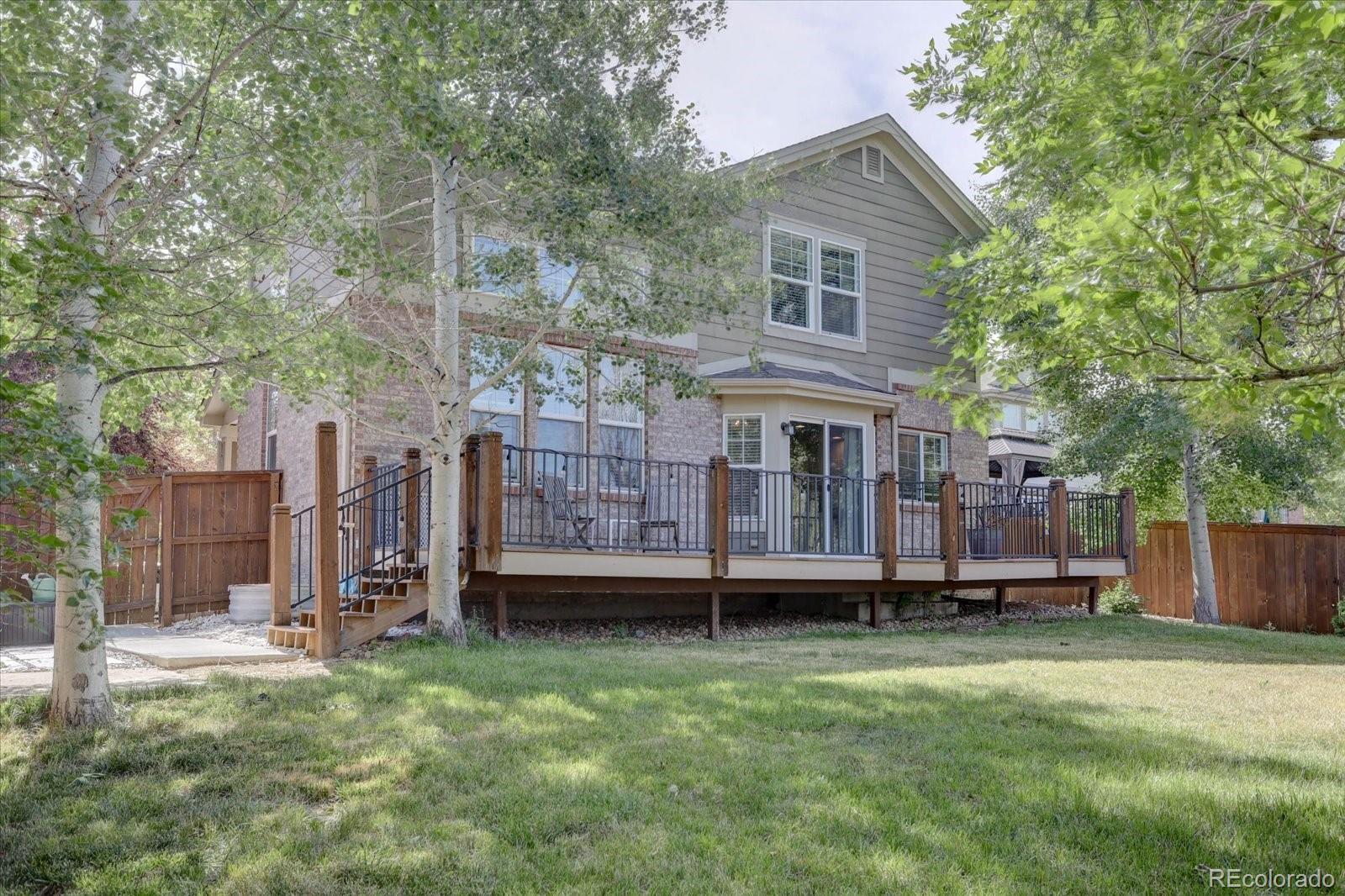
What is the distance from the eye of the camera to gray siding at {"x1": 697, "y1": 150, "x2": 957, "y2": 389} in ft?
47.6

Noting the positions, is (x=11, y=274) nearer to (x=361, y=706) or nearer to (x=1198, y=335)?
(x=361, y=706)

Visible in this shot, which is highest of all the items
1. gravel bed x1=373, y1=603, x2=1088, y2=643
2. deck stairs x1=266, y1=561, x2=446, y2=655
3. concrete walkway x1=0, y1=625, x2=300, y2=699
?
deck stairs x1=266, y1=561, x2=446, y2=655

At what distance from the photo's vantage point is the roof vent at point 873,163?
51.7 ft

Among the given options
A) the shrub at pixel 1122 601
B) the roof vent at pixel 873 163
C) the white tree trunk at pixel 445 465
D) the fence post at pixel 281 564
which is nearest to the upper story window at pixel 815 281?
the roof vent at pixel 873 163

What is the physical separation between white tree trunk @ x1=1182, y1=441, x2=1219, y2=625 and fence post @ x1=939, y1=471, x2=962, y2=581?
224 inches

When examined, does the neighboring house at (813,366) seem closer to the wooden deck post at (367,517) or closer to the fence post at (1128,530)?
the wooden deck post at (367,517)

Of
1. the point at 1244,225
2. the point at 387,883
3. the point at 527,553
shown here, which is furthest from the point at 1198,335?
the point at 527,553

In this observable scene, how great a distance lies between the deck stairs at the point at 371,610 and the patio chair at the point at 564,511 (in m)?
1.48

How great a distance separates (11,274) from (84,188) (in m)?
1.23

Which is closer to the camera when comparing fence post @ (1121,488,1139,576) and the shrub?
fence post @ (1121,488,1139,576)

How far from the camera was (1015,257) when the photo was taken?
5.87 metres

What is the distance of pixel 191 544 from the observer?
12.3 meters

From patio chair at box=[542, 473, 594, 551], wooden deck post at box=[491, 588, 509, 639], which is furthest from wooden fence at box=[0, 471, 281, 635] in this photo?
wooden deck post at box=[491, 588, 509, 639]

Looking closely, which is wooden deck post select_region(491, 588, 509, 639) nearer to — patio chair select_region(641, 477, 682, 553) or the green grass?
patio chair select_region(641, 477, 682, 553)
